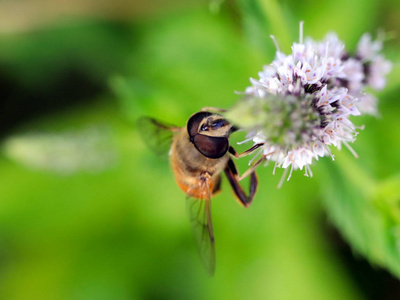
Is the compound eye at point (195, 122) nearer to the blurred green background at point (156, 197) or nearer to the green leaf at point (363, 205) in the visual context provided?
the green leaf at point (363, 205)

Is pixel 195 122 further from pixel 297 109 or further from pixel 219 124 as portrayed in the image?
pixel 297 109

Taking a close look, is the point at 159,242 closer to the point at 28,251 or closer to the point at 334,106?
the point at 28,251

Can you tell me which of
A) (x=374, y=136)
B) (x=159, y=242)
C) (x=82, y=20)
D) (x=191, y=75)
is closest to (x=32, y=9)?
(x=82, y=20)

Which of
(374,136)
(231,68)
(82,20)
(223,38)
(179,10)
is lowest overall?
(374,136)

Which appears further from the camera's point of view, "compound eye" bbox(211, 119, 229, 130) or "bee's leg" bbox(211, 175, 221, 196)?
"bee's leg" bbox(211, 175, 221, 196)

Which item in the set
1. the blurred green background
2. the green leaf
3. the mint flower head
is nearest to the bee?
the mint flower head

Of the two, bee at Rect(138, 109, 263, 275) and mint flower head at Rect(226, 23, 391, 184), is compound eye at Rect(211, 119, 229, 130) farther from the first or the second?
mint flower head at Rect(226, 23, 391, 184)
